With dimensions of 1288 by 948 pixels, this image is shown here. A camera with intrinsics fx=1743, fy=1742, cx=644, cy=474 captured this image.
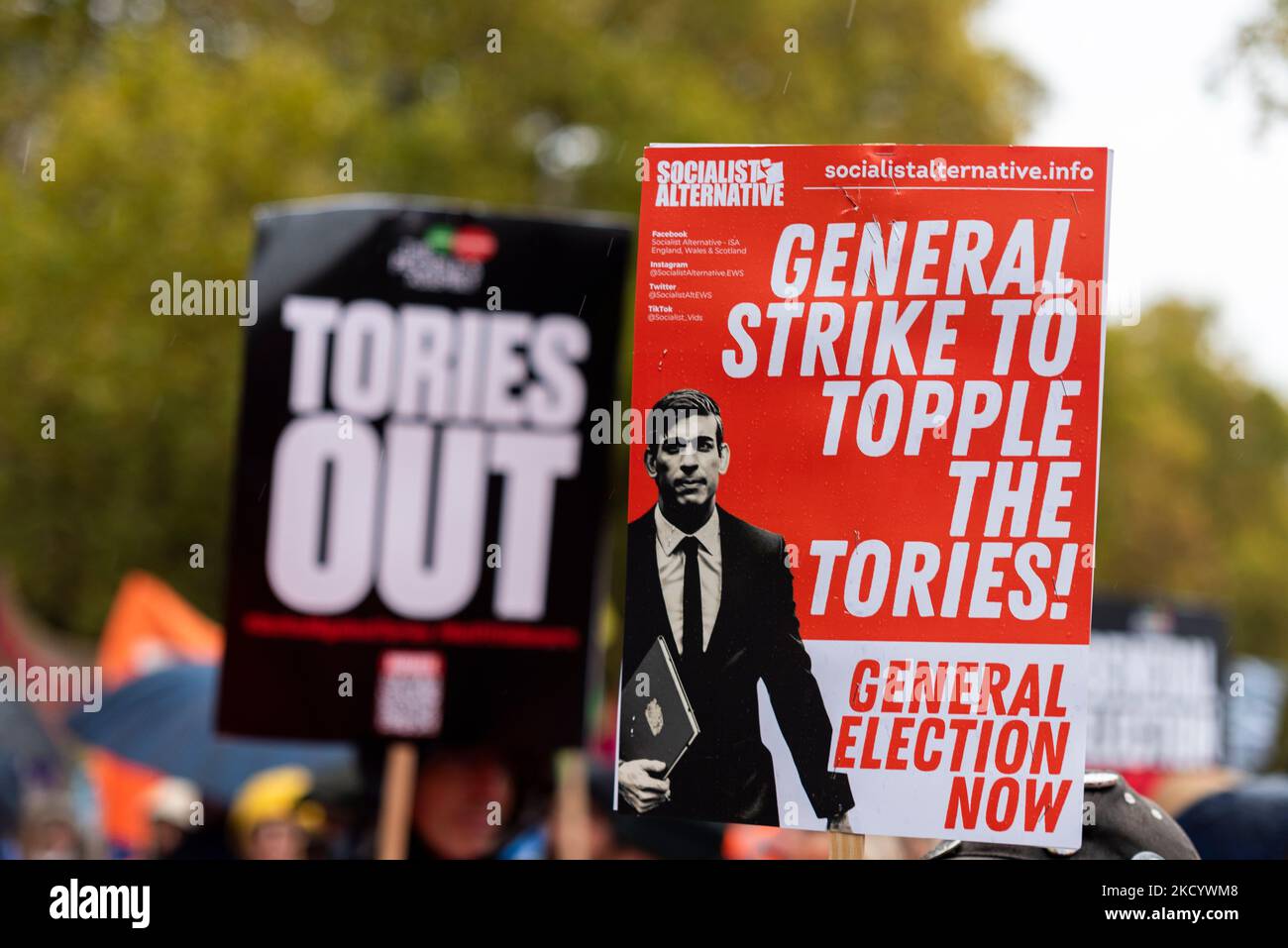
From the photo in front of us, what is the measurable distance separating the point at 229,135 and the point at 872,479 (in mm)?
14055

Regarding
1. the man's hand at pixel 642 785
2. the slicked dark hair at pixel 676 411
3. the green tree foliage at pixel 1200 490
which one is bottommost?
the man's hand at pixel 642 785

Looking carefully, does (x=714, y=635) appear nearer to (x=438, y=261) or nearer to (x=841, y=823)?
(x=841, y=823)

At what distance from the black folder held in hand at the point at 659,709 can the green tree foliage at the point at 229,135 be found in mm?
13526

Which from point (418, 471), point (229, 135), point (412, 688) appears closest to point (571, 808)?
point (412, 688)

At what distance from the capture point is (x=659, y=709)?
225cm

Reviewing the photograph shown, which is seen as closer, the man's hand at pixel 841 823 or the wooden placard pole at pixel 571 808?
the man's hand at pixel 841 823

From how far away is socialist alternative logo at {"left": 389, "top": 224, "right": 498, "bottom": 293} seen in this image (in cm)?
468

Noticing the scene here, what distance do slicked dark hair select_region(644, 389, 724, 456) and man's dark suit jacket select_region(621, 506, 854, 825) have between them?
14 centimetres

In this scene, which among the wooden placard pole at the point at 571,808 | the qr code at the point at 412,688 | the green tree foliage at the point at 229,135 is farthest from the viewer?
the green tree foliage at the point at 229,135

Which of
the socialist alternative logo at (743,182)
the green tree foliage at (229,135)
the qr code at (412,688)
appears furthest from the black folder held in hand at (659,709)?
the green tree foliage at (229,135)

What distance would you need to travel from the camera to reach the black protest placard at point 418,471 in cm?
467

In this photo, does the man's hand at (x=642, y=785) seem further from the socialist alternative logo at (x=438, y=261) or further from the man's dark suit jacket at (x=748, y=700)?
the socialist alternative logo at (x=438, y=261)

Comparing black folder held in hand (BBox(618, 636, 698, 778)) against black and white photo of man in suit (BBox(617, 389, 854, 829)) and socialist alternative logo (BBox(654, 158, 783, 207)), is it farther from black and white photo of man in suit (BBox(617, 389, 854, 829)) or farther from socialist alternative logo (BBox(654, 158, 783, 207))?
socialist alternative logo (BBox(654, 158, 783, 207))
